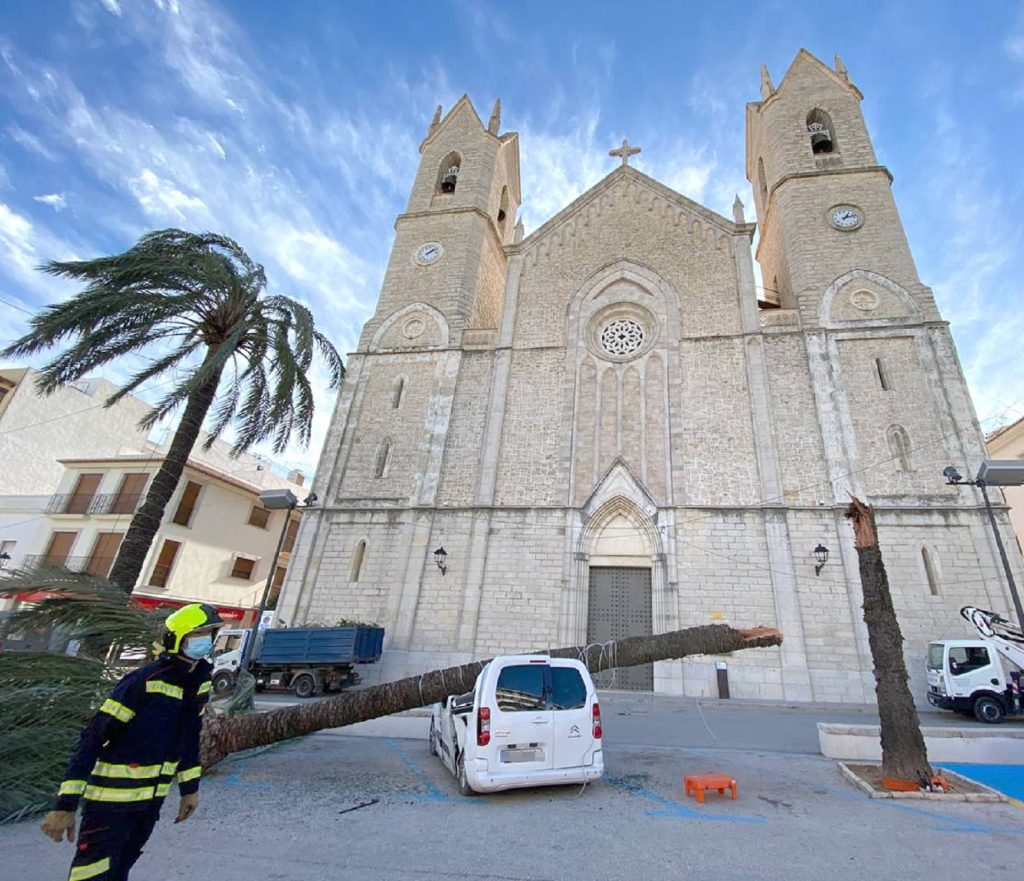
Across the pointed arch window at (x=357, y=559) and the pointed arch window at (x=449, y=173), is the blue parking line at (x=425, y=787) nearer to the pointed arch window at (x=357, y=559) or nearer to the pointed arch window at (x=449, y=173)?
the pointed arch window at (x=357, y=559)

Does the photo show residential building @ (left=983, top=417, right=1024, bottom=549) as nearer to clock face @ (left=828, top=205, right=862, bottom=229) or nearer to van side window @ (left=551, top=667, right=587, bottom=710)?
clock face @ (left=828, top=205, right=862, bottom=229)

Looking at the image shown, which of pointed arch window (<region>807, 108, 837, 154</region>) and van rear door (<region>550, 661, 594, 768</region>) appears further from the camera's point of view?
pointed arch window (<region>807, 108, 837, 154</region>)

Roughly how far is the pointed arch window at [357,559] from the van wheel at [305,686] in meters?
3.40

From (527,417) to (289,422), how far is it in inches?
311

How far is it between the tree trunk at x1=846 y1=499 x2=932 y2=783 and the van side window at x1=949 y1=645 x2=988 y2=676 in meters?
6.84

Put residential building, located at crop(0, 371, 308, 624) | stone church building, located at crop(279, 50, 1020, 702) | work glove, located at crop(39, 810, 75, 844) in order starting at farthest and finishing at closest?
residential building, located at crop(0, 371, 308, 624) → stone church building, located at crop(279, 50, 1020, 702) → work glove, located at crop(39, 810, 75, 844)

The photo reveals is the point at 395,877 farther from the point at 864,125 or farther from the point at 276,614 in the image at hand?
the point at 864,125

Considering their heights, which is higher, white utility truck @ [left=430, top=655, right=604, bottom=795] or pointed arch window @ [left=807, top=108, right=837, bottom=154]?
pointed arch window @ [left=807, top=108, right=837, bottom=154]

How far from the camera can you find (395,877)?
3.55m

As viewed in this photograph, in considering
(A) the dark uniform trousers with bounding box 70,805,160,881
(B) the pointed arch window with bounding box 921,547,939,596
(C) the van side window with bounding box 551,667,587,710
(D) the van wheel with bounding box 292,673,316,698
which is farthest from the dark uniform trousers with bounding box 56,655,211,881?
(B) the pointed arch window with bounding box 921,547,939,596

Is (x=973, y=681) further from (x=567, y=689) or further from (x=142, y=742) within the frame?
(x=142, y=742)

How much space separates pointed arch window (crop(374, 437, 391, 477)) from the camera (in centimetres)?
1742

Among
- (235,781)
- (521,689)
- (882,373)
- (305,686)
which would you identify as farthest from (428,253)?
(235,781)

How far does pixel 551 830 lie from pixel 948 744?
6194 mm
